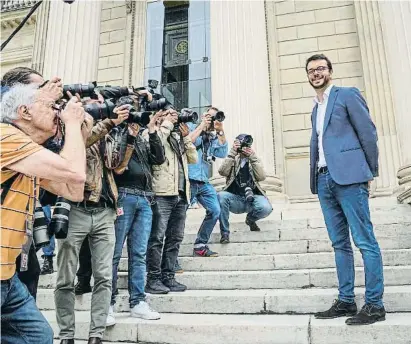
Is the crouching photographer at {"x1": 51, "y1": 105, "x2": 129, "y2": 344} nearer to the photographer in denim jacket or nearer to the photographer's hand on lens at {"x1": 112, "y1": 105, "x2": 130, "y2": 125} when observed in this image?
the photographer's hand on lens at {"x1": 112, "y1": 105, "x2": 130, "y2": 125}

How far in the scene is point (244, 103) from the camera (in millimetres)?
7754

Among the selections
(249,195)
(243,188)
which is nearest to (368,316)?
(249,195)

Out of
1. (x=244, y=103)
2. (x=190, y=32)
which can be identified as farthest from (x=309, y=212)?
(x=190, y=32)

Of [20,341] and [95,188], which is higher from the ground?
[95,188]

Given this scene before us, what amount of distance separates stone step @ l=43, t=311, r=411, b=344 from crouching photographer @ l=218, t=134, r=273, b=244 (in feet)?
6.69

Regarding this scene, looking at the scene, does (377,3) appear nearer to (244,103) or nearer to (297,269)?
(244,103)

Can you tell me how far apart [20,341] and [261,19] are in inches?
311

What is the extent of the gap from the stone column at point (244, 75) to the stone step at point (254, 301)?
3.89 metres

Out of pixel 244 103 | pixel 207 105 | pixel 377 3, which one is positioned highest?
pixel 377 3

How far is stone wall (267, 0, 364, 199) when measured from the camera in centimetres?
961

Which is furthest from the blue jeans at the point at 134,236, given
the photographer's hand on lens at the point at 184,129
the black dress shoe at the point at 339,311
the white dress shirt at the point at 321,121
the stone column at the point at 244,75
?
the stone column at the point at 244,75

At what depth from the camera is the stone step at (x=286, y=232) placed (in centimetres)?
481

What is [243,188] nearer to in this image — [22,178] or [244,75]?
[244,75]

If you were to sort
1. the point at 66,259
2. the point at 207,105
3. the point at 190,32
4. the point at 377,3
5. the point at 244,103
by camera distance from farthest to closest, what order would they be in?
the point at 190,32
the point at 207,105
the point at 377,3
the point at 244,103
the point at 66,259
